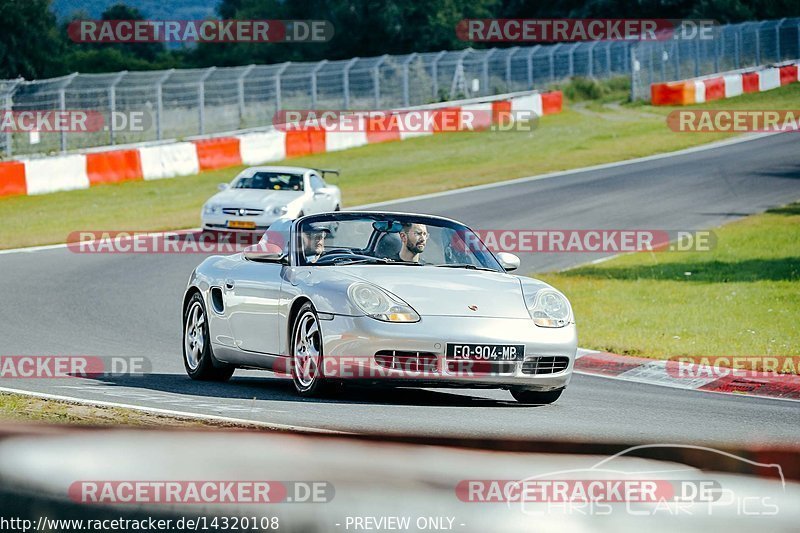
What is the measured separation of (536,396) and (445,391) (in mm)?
1138

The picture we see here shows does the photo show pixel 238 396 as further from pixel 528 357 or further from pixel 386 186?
pixel 386 186

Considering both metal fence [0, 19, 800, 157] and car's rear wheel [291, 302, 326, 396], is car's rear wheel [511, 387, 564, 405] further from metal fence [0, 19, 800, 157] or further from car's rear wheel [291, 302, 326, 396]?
metal fence [0, 19, 800, 157]

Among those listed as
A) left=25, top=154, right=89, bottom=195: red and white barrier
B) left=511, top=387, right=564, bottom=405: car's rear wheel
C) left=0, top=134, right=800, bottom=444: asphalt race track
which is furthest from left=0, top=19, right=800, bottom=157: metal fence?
left=511, top=387, right=564, bottom=405: car's rear wheel

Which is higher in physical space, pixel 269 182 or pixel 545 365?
pixel 545 365

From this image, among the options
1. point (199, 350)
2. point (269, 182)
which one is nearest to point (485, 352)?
point (199, 350)

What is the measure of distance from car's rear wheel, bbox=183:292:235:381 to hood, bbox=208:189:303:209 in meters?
11.1

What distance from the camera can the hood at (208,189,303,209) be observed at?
2219 cm

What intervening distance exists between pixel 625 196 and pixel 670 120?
15.4m

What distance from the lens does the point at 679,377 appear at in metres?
11.6

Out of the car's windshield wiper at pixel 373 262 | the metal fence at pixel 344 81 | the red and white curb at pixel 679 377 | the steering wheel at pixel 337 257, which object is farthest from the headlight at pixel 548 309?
the metal fence at pixel 344 81

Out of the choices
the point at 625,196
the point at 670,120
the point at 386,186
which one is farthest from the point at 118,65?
the point at 625,196

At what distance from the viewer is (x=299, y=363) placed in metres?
9.31

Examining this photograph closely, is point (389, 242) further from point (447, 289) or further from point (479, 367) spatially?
point (479, 367)

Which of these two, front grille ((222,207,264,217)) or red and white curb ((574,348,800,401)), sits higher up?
red and white curb ((574,348,800,401))
